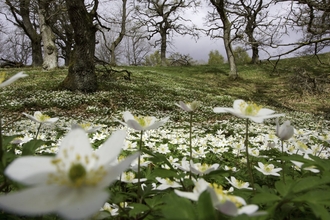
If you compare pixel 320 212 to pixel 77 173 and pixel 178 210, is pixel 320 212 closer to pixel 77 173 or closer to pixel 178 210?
pixel 178 210

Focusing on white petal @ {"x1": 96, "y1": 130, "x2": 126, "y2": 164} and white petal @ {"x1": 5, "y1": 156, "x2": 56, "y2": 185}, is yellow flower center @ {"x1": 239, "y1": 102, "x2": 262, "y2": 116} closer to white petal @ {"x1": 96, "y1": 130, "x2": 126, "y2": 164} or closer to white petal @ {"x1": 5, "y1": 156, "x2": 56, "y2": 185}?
white petal @ {"x1": 96, "y1": 130, "x2": 126, "y2": 164}

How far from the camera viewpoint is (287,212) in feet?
3.01

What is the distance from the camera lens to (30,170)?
578mm

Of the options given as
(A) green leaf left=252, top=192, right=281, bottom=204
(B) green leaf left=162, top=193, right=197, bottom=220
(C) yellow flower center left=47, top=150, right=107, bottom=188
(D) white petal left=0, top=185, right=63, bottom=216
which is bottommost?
(A) green leaf left=252, top=192, right=281, bottom=204

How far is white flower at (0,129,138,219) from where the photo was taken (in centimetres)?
50

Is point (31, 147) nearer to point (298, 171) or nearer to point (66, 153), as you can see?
point (66, 153)

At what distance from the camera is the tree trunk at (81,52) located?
32.9 ft

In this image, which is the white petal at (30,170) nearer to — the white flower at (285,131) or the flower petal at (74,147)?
the flower petal at (74,147)

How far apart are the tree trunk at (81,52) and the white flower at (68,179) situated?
33.5 ft

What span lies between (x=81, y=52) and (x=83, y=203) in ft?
34.2

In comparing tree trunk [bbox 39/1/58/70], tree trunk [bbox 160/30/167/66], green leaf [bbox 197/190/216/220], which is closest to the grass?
green leaf [bbox 197/190/216/220]

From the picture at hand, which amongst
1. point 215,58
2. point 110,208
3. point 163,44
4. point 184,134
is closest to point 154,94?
point 184,134

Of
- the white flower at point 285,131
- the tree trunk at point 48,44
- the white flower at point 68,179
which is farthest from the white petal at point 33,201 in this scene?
the tree trunk at point 48,44

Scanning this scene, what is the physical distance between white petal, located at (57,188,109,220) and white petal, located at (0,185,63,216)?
1.1 inches
